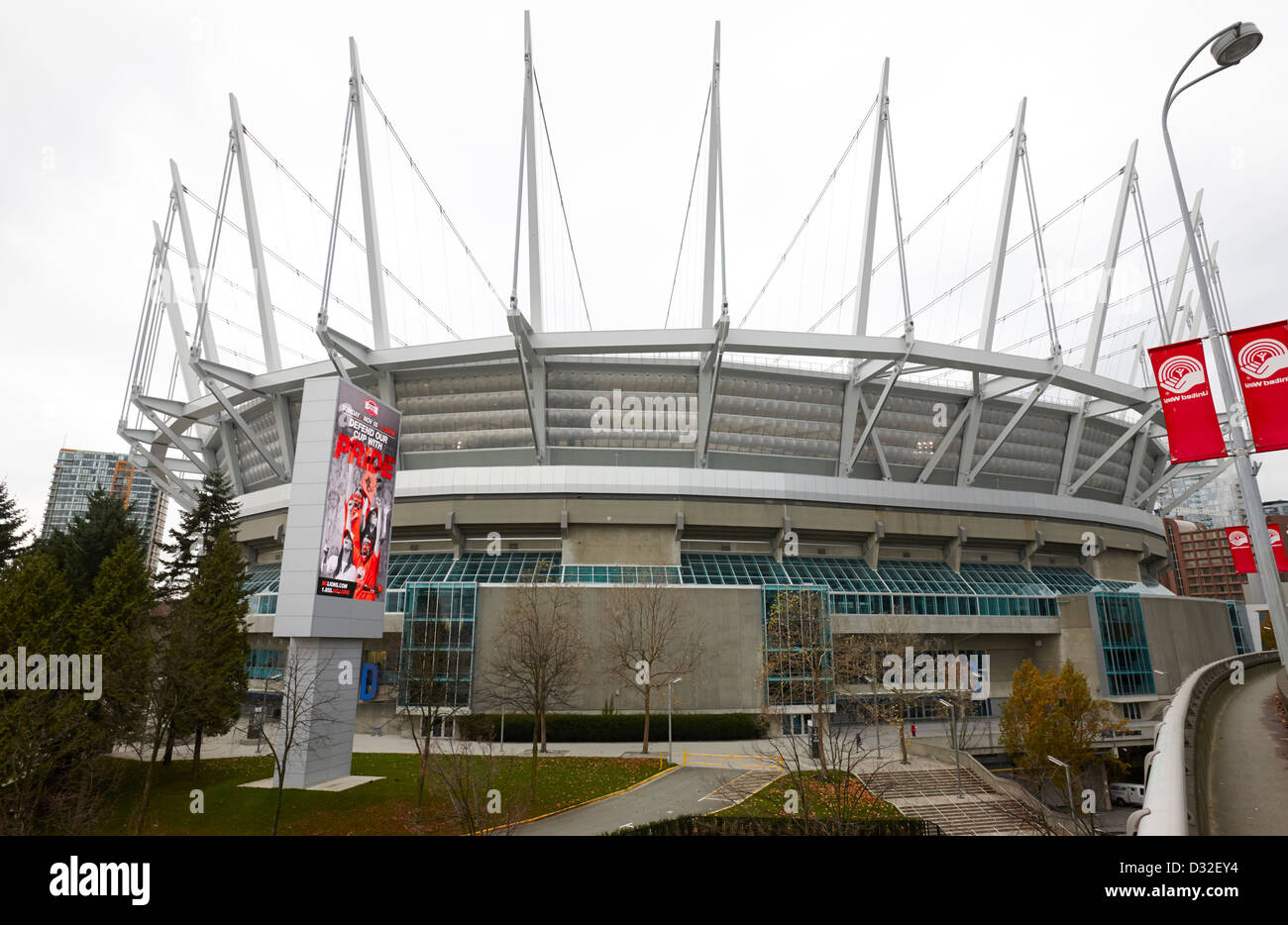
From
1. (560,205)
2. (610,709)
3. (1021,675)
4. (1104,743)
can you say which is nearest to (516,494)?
(610,709)

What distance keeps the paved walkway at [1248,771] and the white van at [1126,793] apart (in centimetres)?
2667

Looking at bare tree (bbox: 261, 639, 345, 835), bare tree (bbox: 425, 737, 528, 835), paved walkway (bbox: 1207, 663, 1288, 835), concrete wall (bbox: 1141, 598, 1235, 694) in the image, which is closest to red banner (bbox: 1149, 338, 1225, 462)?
paved walkway (bbox: 1207, 663, 1288, 835)

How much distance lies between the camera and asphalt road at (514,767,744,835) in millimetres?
21141

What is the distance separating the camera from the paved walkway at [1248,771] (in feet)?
30.3

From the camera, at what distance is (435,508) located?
1687 inches

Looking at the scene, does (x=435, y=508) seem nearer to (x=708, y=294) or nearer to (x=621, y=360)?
(x=621, y=360)

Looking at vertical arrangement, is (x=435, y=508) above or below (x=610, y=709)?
above

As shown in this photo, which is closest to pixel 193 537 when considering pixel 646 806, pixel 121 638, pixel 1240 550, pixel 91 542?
pixel 91 542

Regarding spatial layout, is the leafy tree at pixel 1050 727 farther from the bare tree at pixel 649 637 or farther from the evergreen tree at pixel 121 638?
the evergreen tree at pixel 121 638

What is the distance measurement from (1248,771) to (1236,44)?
12.5 metres

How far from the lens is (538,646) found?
107 feet

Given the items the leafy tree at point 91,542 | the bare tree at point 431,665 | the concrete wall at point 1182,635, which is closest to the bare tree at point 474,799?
the bare tree at point 431,665

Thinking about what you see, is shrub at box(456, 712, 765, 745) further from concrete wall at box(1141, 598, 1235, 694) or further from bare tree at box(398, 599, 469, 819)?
concrete wall at box(1141, 598, 1235, 694)
